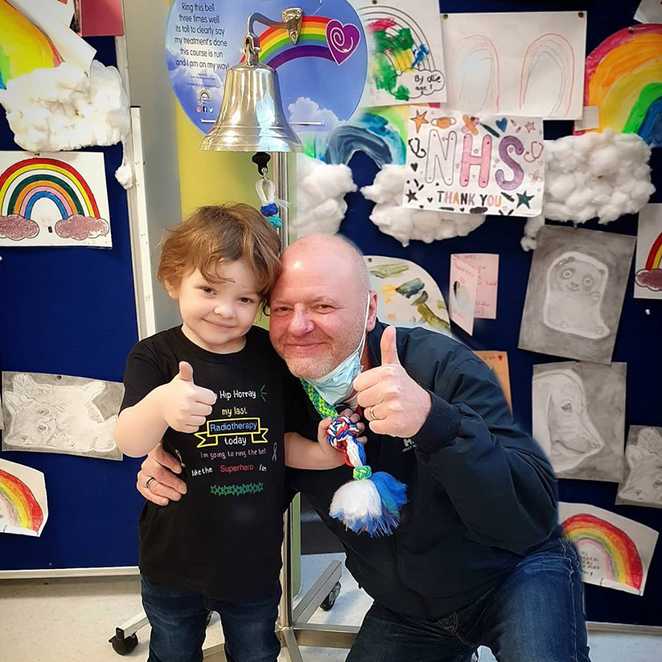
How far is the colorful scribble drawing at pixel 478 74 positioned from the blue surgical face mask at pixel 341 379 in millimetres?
634

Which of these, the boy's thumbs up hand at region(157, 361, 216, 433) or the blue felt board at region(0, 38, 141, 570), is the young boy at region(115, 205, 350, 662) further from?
the blue felt board at region(0, 38, 141, 570)

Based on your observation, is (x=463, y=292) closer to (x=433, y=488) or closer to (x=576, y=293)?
(x=576, y=293)

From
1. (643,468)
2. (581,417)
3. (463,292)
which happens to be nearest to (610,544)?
(643,468)

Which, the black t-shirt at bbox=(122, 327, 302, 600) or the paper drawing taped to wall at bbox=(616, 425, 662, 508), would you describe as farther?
the paper drawing taped to wall at bbox=(616, 425, 662, 508)

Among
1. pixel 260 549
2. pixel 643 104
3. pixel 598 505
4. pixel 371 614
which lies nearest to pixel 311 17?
pixel 643 104

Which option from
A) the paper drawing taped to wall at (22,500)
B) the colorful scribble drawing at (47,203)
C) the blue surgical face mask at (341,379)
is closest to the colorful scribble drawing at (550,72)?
the blue surgical face mask at (341,379)

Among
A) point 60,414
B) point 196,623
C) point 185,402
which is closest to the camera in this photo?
point 185,402

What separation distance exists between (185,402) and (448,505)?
1.73ft

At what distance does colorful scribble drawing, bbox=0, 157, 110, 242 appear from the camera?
175 centimetres

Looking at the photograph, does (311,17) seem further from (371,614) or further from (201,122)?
(371,614)

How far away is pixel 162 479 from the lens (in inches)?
49.5

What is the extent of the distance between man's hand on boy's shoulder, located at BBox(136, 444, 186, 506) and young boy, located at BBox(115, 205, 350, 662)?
0.06 ft

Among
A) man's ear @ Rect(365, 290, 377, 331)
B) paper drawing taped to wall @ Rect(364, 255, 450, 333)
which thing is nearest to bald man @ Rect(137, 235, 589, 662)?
man's ear @ Rect(365, 290, 377, 331)

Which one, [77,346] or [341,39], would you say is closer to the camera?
[341,39]
